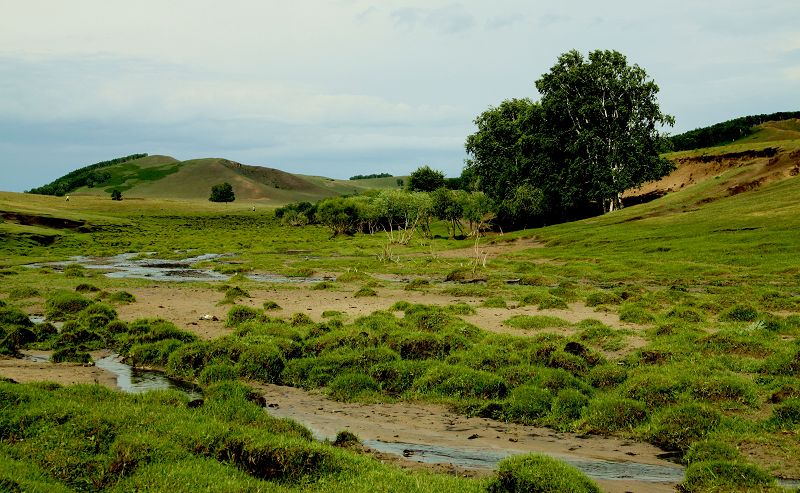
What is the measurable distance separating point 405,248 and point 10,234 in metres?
62.1

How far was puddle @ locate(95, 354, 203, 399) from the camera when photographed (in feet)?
61.9

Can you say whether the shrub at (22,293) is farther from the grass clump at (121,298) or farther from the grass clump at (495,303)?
the grass clump at (495,303)

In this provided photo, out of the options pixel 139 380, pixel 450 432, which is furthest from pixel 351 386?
pixel 139 380

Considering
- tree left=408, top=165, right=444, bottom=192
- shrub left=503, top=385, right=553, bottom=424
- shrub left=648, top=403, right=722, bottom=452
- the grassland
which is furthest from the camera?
tree left=408, top=165, right=444, bottom=192

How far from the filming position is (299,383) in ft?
66.5

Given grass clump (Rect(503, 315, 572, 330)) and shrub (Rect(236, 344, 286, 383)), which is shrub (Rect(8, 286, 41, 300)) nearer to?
shrub (Rect(236, 344, 286, 383))

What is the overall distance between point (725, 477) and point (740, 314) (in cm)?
1916

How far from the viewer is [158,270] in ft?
212

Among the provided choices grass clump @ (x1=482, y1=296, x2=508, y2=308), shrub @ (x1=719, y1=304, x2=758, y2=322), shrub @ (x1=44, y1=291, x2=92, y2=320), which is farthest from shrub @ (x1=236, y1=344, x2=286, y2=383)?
shrub @ (x1=719, y1=304, x2=758, y2=322)

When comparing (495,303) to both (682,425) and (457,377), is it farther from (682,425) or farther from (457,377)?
(682,425)

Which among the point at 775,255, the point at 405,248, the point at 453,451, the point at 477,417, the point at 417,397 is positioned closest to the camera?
the point at 453,451

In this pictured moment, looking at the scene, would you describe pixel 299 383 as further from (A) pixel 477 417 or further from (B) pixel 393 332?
(A) pixel 477 417

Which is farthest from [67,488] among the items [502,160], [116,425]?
[502,160]

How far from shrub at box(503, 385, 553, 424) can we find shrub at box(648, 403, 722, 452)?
2883 millimetres
